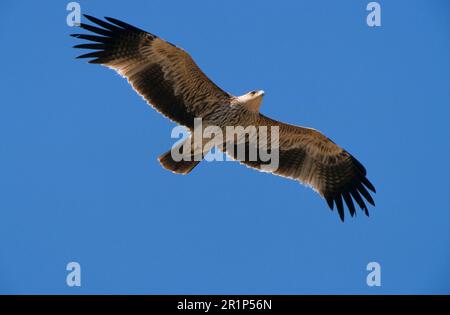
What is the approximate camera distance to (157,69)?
14.2 m

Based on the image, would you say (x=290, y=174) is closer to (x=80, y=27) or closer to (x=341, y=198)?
(x=341, y=198)

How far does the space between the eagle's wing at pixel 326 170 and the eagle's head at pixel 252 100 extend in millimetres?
1226

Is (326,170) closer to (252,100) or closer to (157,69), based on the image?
(252,100)

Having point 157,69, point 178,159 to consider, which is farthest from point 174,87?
point 178,159

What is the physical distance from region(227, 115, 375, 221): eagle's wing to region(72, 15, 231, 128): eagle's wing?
4.40 feet

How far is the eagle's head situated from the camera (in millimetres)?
13906

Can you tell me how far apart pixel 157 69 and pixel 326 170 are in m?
3.86

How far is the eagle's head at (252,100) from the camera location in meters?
13.9

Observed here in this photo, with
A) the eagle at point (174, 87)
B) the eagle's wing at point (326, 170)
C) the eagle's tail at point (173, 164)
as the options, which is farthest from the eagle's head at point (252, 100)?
the eagle's tail at point (173, 164)

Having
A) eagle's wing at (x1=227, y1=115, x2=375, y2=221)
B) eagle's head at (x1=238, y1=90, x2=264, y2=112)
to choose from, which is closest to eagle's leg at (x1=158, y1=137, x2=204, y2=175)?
eagle's wing at (x1=227, y1=115, x2=375, y2=221)

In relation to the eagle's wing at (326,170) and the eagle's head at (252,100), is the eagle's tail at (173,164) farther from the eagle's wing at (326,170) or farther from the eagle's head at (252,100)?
the eagle's head at (252,100)

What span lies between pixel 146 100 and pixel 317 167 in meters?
3.60
